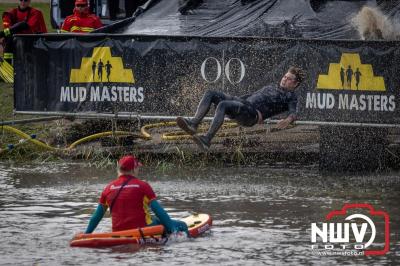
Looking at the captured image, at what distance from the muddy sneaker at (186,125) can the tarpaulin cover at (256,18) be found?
470cm

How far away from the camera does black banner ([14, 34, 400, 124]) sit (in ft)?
63.8

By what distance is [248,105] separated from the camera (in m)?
19.2

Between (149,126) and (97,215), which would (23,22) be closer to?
(149,126)

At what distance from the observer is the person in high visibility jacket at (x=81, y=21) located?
24.3 m

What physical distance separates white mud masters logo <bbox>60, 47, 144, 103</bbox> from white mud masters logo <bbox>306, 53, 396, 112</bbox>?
124 inches

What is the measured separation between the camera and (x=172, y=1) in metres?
25.0

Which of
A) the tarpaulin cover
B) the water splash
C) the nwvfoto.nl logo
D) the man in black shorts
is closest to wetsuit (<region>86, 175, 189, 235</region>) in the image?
the nwvfoto.nl logo

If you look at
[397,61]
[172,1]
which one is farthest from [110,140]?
[397,61]

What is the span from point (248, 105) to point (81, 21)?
6.30 m

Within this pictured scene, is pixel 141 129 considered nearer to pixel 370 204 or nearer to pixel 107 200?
pixel 370 204

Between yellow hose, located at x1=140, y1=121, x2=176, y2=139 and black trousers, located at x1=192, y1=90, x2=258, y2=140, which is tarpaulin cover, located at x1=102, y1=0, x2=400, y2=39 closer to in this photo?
yellow hose, located at x1=140, y1=121, x2=176, y2=139

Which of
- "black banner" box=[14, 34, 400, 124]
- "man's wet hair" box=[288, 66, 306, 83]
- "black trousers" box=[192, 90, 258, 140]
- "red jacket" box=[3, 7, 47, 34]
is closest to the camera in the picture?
"black trousers" box=[192, 90, 258, 140]

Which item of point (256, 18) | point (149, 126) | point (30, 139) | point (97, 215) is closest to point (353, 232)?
point (97, 215)

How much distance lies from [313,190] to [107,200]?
5.25 metres
